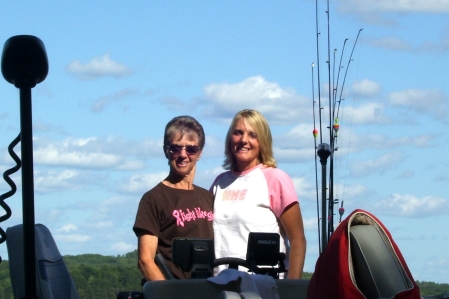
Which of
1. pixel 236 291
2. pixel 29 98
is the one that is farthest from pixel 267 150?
pixel 29 98

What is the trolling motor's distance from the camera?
2.37 meters

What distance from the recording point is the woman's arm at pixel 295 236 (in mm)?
4691

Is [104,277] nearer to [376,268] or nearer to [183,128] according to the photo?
[183,128]

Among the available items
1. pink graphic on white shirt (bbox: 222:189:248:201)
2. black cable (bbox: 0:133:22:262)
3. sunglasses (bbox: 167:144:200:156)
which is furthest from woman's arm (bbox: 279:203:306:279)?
black cable (bbox: 0:133:22:262)

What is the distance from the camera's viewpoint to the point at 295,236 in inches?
187

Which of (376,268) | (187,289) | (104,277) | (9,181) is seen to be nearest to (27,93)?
(9,181)

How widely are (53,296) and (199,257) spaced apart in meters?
0.84

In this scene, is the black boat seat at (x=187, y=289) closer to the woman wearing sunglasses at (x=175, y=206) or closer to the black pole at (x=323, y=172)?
the woman wearing sunglasses at (x=175, y=206)

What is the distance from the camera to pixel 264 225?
4.69 m

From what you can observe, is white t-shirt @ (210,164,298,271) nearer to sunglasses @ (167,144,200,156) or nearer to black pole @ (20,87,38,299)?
sunglasses @ (167,144,200,156)

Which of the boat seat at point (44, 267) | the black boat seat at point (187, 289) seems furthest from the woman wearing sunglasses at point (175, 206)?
the black boat seat at point (187, 289)

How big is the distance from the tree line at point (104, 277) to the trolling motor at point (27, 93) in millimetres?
1405

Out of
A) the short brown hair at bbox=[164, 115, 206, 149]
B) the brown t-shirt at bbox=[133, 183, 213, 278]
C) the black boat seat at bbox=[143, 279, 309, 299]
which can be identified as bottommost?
the black boat seat at bbox=[143, 279, 309, 299]

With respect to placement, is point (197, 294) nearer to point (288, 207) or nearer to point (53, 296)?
point (53, 296)
